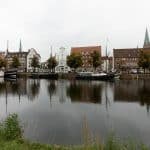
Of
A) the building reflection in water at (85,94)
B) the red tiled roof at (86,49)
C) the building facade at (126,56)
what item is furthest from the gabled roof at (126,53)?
the building reflection in water at (85,94)

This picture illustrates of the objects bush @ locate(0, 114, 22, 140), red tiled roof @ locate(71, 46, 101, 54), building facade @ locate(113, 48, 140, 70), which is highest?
red tiled roof @ locate(71, 46, 101, 54)

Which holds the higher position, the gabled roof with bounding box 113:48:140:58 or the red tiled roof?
the red tiled roof

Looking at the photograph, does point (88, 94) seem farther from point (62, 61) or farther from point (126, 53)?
point (126, 53)

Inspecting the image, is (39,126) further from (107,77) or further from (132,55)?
(132,55)

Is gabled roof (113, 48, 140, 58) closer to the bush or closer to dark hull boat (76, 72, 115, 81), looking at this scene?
dark hull boat (76, 72, 115, 81)

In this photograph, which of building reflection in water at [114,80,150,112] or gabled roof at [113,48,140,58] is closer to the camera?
building reflection in water at [114,80,150,112]

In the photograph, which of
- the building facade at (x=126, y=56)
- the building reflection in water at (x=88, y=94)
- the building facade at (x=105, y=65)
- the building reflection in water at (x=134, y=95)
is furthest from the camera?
the building facade at (x=126, y=56)

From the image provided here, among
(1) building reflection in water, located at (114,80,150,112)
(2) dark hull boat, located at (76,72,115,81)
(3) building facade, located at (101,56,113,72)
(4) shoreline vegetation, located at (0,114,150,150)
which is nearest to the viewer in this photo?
(4) shoreline vegetation, located at (0,114,150,150)

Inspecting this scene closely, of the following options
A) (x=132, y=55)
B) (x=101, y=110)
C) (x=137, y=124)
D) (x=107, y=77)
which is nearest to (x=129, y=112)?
(x=101, y=110)

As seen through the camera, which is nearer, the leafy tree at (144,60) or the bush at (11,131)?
the bush at (11,131)

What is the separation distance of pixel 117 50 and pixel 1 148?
12559cm

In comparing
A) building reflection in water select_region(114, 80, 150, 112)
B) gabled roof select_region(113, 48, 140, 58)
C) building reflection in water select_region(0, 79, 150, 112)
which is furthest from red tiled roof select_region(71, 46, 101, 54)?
building reflection in water select_region(114, 80, 150, 112)

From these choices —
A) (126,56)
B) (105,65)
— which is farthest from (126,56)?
(105,65)

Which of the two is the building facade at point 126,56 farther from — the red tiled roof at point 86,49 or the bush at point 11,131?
the bush at point 11,131
